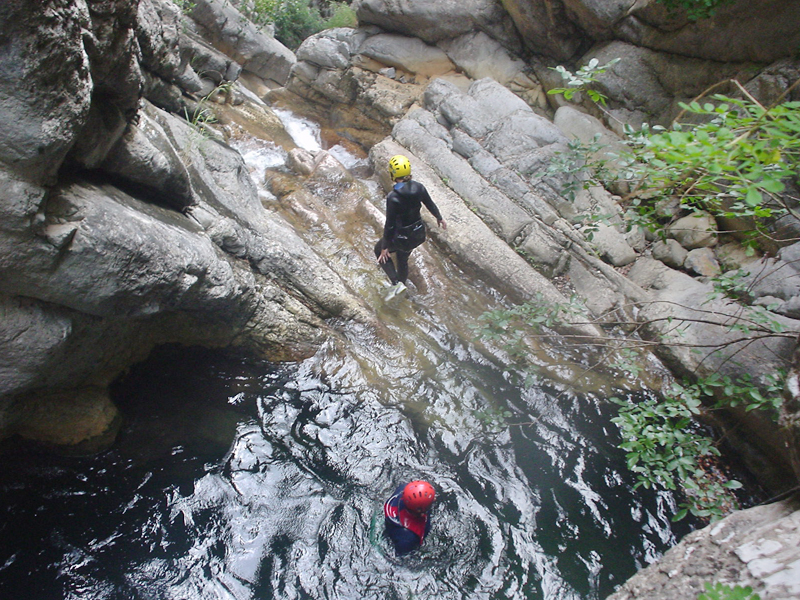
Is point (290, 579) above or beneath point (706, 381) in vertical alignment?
beneath

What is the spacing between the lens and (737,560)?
2.41 meters

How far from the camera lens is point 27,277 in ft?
9.43

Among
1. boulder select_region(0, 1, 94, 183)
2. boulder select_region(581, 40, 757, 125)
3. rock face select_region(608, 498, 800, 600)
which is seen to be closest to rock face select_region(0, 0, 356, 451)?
boulder select_region(0, 1, 94, 183)

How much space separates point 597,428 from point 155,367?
530 centimetres

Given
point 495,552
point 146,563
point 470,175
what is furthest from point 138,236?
point 470,175

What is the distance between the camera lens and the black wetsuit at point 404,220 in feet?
21.0

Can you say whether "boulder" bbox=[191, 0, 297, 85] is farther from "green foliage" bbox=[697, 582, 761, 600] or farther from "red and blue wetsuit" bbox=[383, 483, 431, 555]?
"green foliage" bbox=[697, 582, 761, 600]

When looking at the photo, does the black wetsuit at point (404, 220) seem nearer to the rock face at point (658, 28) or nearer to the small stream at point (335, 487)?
the small stream at point (335, 487)

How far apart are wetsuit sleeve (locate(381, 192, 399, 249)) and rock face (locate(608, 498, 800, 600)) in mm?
4937

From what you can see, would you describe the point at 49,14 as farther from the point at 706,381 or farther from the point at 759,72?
the point at 759,72

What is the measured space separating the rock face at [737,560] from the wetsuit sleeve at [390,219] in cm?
494

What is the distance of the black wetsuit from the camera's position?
21.0 ft

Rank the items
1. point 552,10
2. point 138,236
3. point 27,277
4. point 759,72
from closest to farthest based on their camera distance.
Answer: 1. point 27,277
2. point 138,236
3. point 759,72
4. point 552,10

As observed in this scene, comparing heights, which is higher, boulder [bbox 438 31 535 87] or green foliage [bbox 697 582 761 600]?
boulder [bbox 438 31 535 87]
